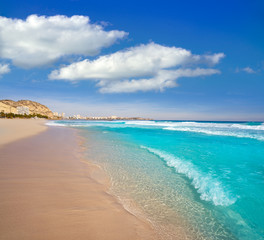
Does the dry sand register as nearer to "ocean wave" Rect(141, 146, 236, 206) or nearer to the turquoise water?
the turquoise water

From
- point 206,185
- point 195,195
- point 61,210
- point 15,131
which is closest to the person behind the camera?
point 61,210

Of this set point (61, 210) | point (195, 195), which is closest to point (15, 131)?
point (61, 210)

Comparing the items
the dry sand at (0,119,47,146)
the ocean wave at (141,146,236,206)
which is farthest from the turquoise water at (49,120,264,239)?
the dry sand at (0,119,47,146)

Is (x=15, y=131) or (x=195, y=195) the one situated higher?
(x=15, y=131)

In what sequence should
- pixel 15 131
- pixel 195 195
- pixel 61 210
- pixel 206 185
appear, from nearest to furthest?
pixel 61 210 < pixel 195 195 < pixel 206 185 < pixel 15 131

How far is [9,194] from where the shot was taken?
3.68 meters

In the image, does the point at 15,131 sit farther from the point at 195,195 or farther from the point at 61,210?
the point at 195,195

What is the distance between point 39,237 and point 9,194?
190 centimetres

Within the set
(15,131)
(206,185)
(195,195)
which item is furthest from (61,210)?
(15,131)

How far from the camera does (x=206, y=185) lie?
16.6 feet

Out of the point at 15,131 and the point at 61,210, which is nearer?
the point at 61,210

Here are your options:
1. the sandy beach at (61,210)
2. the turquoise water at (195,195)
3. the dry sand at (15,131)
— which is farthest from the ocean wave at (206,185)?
the dry sand at (15,131)

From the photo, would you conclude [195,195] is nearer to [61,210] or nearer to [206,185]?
[206,185]

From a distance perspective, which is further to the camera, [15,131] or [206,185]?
[15,131]
